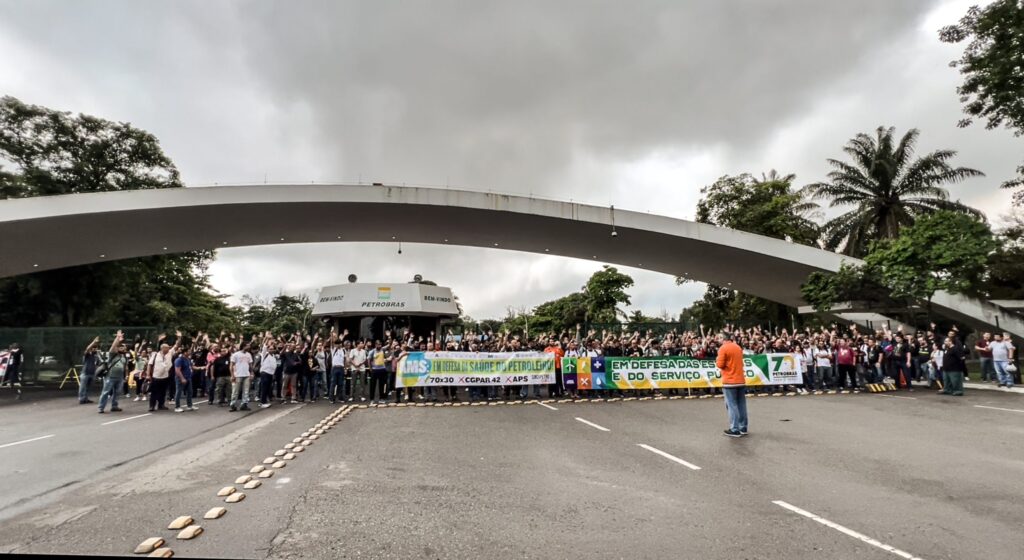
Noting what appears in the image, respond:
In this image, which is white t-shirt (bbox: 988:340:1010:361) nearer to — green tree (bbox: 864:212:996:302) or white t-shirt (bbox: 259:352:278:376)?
green tree (bbox: 864:212:996:302)

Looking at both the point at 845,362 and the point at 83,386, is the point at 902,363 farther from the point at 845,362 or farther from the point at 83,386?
the point at 83,386

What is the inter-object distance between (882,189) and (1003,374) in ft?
60.3

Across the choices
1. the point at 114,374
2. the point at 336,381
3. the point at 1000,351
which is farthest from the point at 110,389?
the point at 1000,351

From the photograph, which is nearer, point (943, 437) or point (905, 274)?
point (943, 437)

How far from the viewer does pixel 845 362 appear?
17.1 m

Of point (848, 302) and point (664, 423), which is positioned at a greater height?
point (848, 302)

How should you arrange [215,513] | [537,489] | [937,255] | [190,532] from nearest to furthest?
[190,532]
[215,513]
[537,489]
[937,255]

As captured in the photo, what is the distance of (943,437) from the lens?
861 cm

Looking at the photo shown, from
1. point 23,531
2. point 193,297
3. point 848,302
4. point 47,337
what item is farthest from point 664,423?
point 193,297

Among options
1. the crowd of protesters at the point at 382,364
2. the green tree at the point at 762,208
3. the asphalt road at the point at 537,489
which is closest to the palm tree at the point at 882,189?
the green tree at the point at 762,208

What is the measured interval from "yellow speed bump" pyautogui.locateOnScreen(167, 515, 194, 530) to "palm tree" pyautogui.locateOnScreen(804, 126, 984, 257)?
1412 inches

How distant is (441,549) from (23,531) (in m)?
3.67

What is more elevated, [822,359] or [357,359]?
[357,359]

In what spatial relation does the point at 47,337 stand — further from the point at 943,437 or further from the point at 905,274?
the point at 905,274
